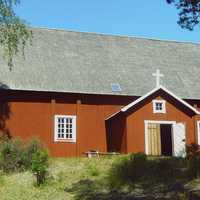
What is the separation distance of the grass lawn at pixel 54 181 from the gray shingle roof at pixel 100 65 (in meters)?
7.61

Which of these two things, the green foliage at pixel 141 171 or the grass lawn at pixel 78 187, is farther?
the green foliage at pixel 141 171

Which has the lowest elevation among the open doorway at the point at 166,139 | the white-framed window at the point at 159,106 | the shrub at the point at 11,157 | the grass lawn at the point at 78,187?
the grass lawn at the point at 78,187

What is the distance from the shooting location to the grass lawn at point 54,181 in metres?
16.5

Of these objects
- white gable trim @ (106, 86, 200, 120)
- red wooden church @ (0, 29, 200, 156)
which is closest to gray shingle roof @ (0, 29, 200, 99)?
red wooden church @ (0, 29, 200, 156)

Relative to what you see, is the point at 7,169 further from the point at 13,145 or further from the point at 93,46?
the point at 93,46

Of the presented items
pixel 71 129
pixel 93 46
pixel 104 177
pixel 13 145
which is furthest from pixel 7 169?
pixel 93 46

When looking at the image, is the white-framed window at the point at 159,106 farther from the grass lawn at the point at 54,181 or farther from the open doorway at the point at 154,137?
the grass lawn at the point at 54,181

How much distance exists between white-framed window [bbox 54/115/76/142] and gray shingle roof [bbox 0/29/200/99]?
5.55ft

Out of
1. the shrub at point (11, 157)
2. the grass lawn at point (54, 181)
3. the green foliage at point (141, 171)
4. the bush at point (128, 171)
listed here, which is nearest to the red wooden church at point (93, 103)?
the shrub at point (11, 157)

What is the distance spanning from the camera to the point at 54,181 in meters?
18.1

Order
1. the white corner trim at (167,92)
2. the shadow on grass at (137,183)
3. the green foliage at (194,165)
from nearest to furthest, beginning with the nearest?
the shadow on grass at (137,183)
the green foliage at (194,165)
the white corner trim at (167,92)

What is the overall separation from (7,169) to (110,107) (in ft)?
32.0

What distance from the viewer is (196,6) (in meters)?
15.3

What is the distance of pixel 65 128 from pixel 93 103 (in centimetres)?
233
